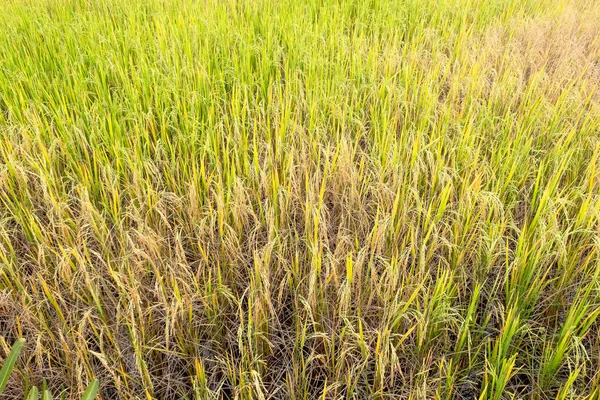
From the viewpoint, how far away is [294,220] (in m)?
1.32

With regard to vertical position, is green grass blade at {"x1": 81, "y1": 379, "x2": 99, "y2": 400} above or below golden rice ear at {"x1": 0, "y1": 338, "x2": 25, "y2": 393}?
below

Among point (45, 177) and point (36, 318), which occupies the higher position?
point (45, 177)

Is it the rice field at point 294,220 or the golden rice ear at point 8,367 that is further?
the rice field at point 294,220

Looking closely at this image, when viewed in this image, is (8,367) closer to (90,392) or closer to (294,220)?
(90,392)

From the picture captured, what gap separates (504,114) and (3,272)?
5.96ft

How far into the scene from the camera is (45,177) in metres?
1.31

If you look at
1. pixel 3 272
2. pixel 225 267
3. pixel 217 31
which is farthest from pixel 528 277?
pixel 217 31

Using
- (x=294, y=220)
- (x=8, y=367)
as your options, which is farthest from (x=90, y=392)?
(x=294, y=220)

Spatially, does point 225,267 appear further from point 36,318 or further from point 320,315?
point 36,318

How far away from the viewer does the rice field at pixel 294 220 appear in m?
1.00

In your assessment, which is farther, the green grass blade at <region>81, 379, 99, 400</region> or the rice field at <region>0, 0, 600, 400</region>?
the rice field at <region>0, 0, 600, 400</region>

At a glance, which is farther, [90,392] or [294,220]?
[294,220]

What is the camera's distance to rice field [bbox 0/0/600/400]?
Answer: 39.4 inches

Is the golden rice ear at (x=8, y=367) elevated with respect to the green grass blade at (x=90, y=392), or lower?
elevated
